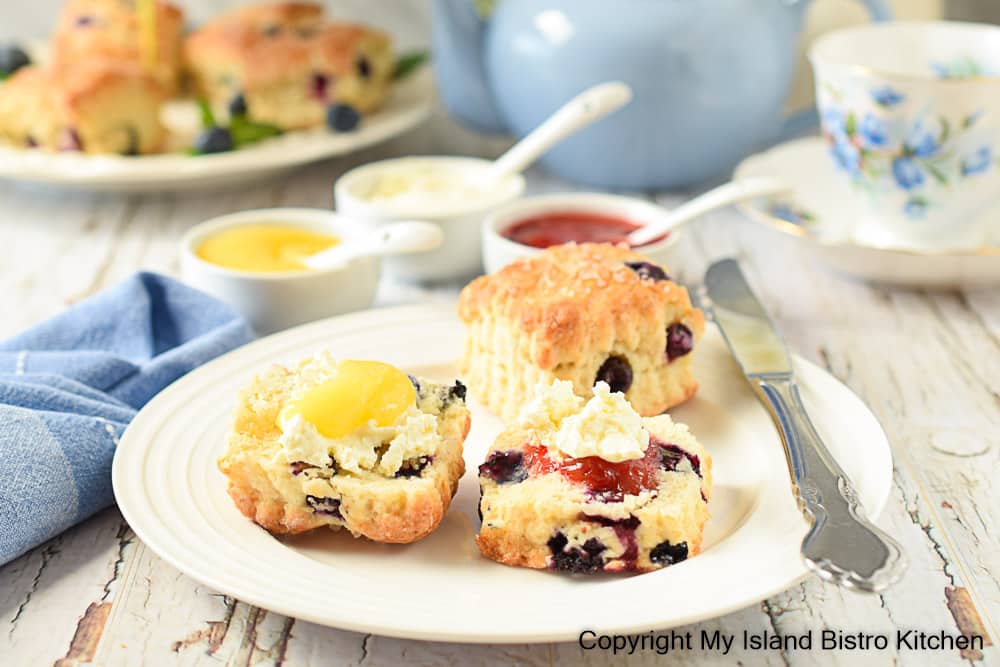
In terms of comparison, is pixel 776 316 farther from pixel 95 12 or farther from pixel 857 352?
pixel 95 12

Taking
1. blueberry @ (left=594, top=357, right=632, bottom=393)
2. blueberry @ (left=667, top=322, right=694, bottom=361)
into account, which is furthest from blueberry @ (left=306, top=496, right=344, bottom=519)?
blueberry @ (left=667, top=322, right=694, bottom=361)

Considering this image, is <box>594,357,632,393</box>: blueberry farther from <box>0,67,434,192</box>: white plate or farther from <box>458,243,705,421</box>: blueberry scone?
<box>0,67,434,192</box>: white plate

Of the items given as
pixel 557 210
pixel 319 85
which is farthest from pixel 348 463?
pixel 319 85

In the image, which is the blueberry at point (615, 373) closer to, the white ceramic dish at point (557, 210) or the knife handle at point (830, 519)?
the knife handle at point (830, 519)

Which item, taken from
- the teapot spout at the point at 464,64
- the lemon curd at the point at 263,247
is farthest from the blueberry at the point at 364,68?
the lemon curd at the point at 263,247

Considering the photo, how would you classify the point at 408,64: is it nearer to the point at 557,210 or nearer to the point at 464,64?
the point at 464,64
